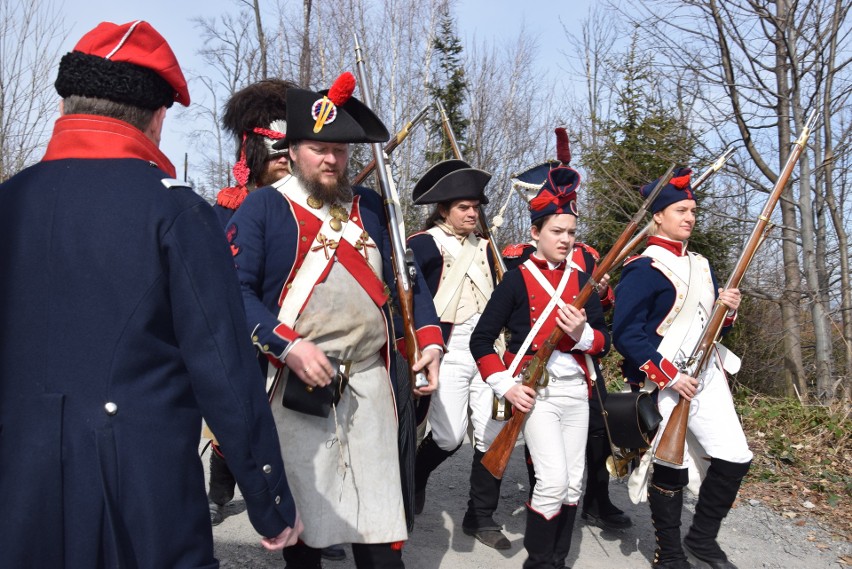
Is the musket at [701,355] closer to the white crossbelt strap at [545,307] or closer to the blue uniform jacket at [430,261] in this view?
the white crossbelt strap at [545,307]

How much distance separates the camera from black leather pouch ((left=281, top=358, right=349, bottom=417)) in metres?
2.93

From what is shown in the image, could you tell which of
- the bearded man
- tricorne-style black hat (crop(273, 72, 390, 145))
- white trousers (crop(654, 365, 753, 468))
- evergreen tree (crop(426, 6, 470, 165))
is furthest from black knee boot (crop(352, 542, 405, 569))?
evergreen tree (crop(426, 6, 470, 165))

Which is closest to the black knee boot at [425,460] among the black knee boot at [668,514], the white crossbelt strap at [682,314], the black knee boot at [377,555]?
the black knee boot at [668,514]

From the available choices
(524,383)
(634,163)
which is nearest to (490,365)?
(524,383)

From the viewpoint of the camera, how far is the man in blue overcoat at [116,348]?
1770mm

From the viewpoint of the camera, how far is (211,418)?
188 cm

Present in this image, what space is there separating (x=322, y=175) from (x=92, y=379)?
1.60 metres

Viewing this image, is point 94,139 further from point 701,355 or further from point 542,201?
point 701,355

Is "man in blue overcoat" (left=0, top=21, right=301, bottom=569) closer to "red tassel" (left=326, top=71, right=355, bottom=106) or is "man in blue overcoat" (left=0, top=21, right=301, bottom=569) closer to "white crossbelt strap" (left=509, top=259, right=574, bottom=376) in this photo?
"red tassel" (left=326, top=71, right=355, bottom=106)

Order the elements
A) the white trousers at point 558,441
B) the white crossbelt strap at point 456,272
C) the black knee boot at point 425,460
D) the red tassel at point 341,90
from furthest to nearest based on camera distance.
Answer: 1. the white crossbelt strap at point 456,272
2. the black knee boot at point 425,460
3. the white trousers at point 558,441
4. the red tassel at point 341,90

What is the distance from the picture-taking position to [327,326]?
3.04 metres

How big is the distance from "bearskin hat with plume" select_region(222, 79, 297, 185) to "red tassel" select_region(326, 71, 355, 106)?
138cm

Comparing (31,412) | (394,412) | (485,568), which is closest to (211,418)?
→ (31,412)

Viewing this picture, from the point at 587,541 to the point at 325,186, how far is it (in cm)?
291
